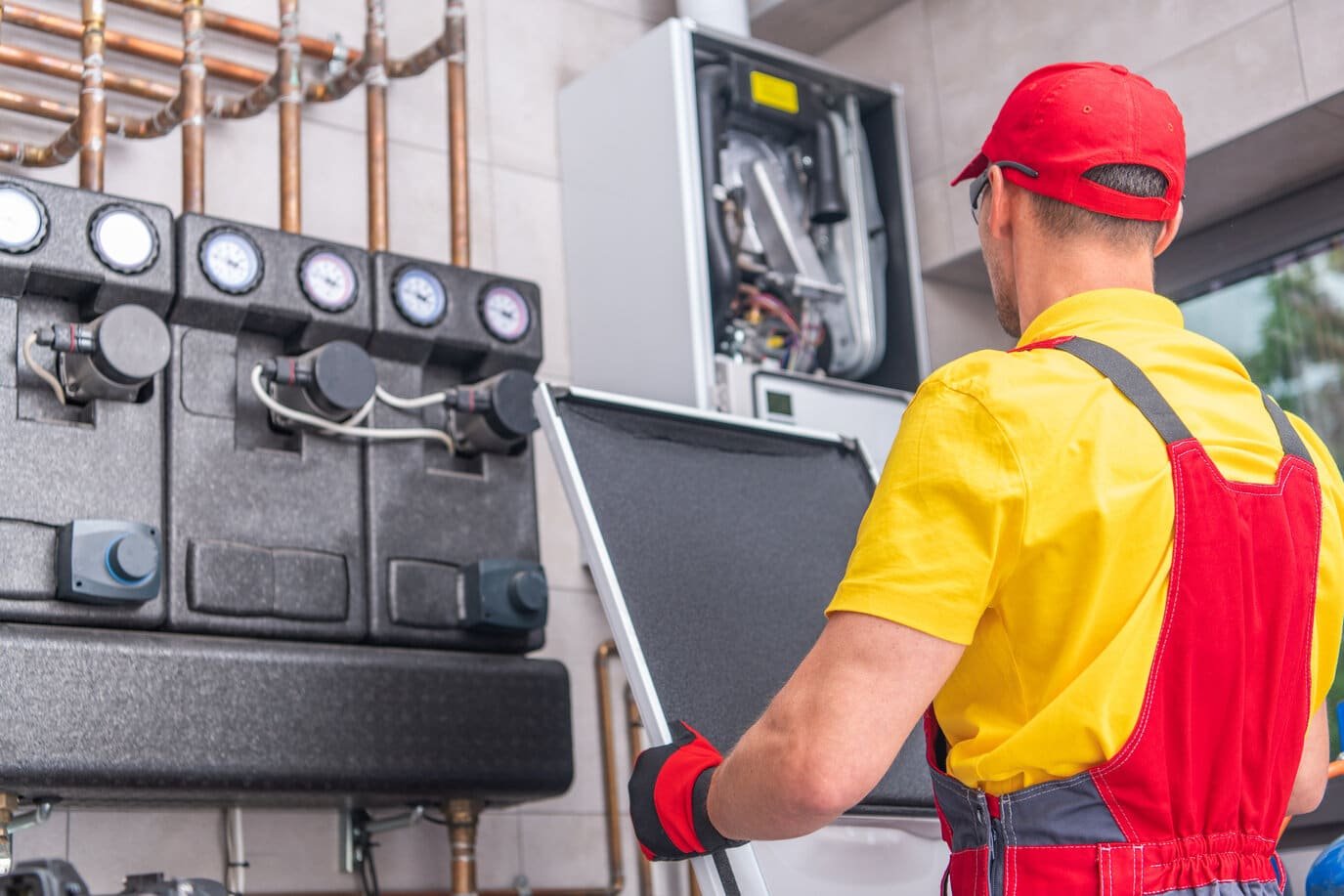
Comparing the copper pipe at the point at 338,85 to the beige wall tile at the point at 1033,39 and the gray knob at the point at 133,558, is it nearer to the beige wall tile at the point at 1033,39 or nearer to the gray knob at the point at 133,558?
the gray knob at the point at 133,558

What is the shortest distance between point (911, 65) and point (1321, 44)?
2.95 ft

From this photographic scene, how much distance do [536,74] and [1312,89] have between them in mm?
1385

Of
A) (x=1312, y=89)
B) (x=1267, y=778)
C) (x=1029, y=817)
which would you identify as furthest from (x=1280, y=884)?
(x=1312, y=89)

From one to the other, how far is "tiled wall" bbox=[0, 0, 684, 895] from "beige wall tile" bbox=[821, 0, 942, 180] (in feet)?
1.57

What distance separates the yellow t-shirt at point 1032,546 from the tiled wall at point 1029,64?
61.8 inches

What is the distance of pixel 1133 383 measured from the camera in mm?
1232

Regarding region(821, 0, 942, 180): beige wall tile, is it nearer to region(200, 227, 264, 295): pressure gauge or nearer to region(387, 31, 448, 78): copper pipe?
region(387, 31, 448, 78): copper pipe

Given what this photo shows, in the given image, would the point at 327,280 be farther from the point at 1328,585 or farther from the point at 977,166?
the point at 1328,585

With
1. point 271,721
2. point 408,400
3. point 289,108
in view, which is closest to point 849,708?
point 271,721

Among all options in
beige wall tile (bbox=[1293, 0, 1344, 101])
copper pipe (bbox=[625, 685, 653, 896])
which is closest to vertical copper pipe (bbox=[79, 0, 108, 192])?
copper pipe (bbox=[625, 685, 653, 896])

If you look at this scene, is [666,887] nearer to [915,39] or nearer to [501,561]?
[501,561]

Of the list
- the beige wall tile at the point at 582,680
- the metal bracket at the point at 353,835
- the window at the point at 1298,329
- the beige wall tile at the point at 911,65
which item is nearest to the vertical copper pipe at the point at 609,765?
the beige wall tile at the point at 582,680

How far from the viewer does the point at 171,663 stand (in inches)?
75.3

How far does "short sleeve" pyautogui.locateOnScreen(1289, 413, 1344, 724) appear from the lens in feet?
4.43
